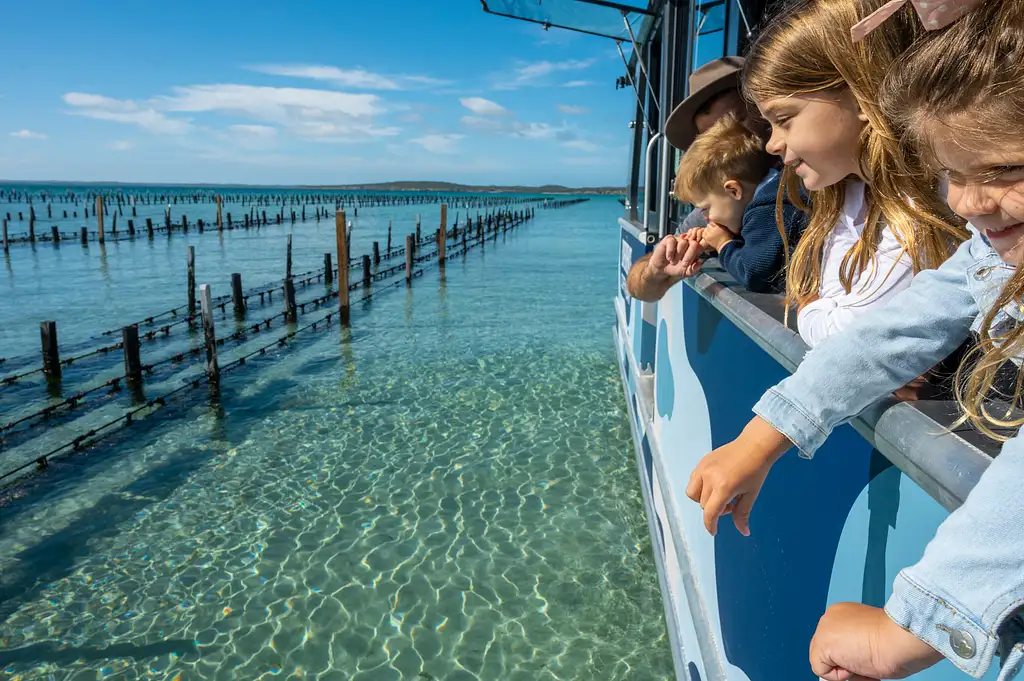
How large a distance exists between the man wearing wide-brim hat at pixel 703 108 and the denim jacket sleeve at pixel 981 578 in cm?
190

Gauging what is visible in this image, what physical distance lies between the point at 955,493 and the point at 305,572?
4726 millimetres

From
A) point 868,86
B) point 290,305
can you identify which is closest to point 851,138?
point 868,86

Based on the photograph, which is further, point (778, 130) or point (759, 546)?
point (759, 546)

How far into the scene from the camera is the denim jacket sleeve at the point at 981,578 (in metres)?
0.63

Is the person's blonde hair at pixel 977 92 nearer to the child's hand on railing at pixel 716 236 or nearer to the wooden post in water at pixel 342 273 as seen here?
the child's hand on railing at pixel 716 236

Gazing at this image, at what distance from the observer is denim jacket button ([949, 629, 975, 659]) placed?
0.65 metres

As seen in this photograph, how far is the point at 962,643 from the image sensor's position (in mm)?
661

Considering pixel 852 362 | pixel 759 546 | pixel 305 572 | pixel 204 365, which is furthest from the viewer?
pixel 204 365

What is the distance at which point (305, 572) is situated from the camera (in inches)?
188

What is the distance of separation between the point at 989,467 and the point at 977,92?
0.44m

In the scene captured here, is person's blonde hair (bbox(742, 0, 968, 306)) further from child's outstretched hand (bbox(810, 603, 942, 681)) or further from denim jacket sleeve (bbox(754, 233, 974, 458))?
child's outstretched hand (bbox(810, 603, 942, 681))

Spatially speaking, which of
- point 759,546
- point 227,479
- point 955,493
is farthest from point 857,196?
point 227,479

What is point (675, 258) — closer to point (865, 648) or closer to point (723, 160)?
point (723, 160)

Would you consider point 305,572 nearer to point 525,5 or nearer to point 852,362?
point 852,362
